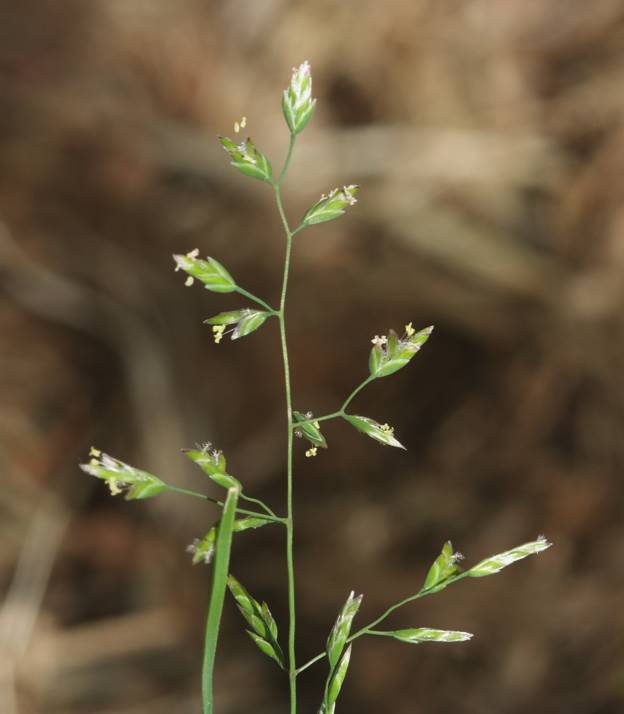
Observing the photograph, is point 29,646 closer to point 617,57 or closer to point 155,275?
point 155,275

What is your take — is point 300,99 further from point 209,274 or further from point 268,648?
point 268,648

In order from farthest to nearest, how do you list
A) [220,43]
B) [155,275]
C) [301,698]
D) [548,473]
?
[220,43] < [155,275] < [548,473] < [301,698]

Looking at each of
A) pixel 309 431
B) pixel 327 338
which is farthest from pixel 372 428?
pixel 327 338

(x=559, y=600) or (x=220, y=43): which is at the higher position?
(x=220, y=43)

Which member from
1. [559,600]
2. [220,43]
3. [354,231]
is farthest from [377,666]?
[220,43]

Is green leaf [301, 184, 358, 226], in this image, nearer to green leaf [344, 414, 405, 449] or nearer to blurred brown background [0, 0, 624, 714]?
green leaf [344, 414, 405, 449]
